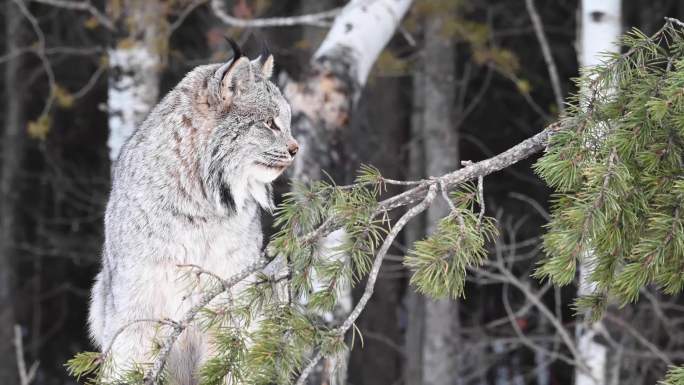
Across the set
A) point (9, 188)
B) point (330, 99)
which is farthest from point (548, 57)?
point (9, 188)

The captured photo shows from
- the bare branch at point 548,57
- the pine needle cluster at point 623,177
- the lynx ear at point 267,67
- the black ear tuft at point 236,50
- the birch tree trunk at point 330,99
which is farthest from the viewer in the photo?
the bare branch at point 548,57

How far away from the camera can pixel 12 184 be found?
11.8m

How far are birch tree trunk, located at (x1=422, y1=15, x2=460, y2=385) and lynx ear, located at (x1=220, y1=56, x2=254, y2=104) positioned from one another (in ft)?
14.9

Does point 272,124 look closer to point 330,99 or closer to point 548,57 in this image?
point 330,99

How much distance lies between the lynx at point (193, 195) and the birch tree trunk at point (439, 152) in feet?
14.4

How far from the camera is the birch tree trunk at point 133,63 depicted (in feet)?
25.1

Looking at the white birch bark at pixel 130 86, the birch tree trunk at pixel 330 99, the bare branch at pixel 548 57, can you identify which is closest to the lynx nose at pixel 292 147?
the birch tree trunk at pixel 330 99

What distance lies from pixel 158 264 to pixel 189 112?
2.13 ft

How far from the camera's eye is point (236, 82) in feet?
13.6

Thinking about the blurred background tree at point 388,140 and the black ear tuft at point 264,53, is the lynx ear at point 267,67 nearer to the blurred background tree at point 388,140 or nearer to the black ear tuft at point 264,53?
the black ear tuft at point 264,53

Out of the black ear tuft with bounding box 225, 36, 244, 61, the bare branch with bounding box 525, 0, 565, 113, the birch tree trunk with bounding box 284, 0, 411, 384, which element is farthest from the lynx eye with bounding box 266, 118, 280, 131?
the bare branch with bounding box 525, 0, 565, 113

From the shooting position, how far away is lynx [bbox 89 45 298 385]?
4152 mm

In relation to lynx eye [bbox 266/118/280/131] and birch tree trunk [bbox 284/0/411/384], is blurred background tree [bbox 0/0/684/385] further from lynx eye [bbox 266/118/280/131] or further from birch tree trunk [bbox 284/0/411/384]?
lynx eye [bbox 266/118/280/131]

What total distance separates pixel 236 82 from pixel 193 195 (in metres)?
0.51
